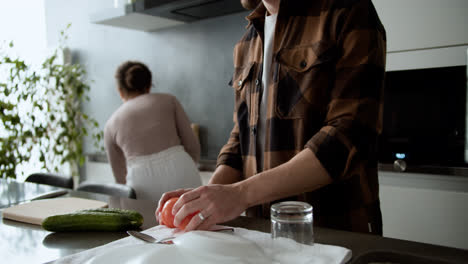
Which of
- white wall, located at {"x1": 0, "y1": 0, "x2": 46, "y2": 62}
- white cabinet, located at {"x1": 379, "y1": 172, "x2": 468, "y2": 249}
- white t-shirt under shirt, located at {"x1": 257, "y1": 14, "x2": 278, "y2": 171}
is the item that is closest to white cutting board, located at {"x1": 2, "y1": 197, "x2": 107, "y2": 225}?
white t-shirt under shirt, located at {"x1": 257, "y1": 14, "x2": 278, "y2": 171}

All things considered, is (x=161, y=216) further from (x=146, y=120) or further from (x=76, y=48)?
(x=76, y=48)

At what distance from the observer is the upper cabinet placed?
1658 millimetres

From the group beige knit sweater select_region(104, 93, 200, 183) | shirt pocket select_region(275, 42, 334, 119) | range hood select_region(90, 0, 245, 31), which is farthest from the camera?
range hood select_region(90, 0, 245, 31)

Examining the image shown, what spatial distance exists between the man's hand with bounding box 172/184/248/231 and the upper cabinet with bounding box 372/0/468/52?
4.42 feet

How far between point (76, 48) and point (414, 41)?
304cm

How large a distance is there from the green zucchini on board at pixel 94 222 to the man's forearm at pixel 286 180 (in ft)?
0.75

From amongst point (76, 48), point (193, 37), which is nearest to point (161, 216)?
point (193, 37)

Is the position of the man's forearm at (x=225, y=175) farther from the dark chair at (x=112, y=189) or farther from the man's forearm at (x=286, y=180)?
the dark chair at (x=112, y=189)

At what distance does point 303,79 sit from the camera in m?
0.96

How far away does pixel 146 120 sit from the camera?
2080mm

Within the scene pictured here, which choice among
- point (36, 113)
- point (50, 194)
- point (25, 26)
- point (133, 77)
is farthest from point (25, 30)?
point (50, 194)

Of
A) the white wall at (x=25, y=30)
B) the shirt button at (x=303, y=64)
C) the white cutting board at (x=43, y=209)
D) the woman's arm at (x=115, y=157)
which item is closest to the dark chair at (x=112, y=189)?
the white cutting board at (x=43, y=209)

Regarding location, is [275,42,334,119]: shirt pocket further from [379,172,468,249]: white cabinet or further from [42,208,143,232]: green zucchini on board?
[379,172,468,249]: white cabinet

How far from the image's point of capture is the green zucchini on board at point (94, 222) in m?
0.80
